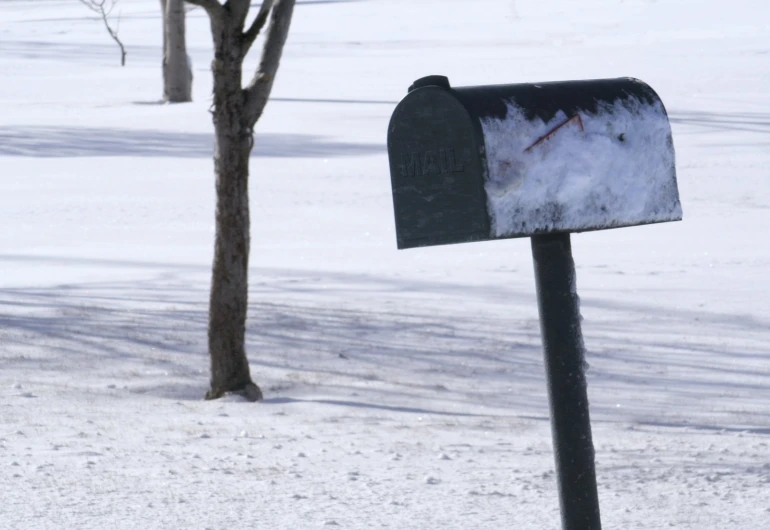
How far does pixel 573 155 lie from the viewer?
2.41 metres

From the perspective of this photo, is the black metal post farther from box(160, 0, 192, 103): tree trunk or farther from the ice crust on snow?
box(160, 0, 192, 103): tree trunk

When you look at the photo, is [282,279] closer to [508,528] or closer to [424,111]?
[508,528]

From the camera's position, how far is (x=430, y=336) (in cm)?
710

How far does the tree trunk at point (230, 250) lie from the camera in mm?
5617

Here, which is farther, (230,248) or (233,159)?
(230,248)

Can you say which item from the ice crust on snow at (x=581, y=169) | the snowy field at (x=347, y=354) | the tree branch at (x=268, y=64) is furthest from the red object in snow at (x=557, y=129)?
the tree branch at (x=268, y=64)

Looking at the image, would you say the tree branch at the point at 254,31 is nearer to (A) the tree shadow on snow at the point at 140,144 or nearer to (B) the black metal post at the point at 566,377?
(B) the black metal post at the point at 566,377

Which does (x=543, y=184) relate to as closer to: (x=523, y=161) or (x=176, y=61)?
(x=523, y=161)

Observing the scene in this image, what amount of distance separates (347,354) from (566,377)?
440 centimetres

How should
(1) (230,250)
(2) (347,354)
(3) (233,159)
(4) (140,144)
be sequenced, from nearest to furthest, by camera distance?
(3) (233,159)
(1) (230,250)
(2) (347,354)
(4) (140,144)

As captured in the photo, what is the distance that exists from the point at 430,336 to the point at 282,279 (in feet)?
7.48

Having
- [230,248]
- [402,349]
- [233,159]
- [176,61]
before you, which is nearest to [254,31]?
[233,159]

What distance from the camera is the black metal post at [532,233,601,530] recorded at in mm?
2346

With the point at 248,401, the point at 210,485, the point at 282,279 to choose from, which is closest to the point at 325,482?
the point at 210,485
